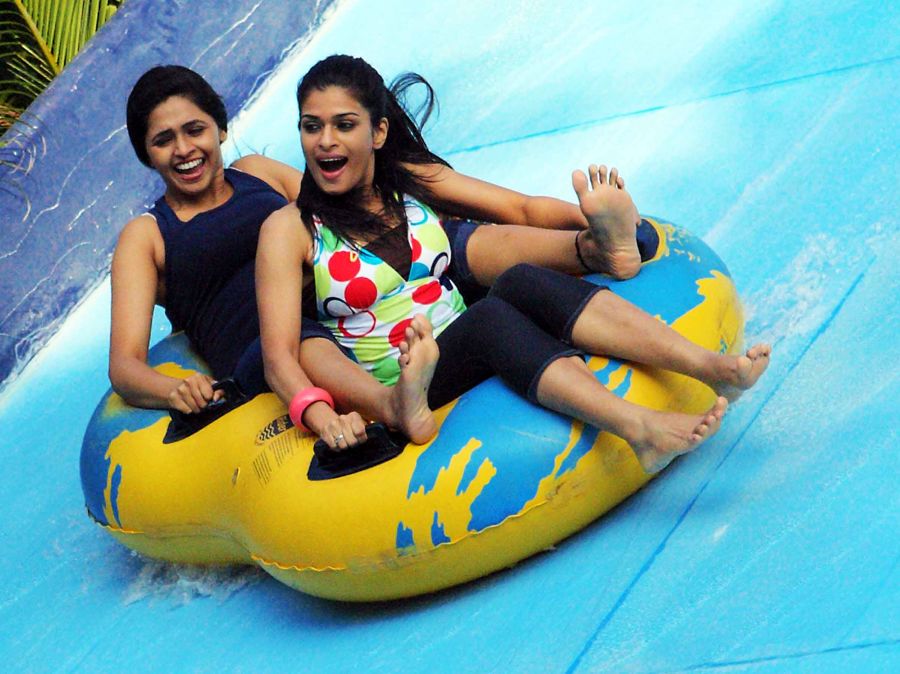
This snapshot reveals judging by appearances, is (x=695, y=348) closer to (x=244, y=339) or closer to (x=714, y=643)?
(x=714, y=643)

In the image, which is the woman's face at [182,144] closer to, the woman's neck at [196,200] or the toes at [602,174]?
the woman's neck at [196,200]

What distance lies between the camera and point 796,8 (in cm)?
509

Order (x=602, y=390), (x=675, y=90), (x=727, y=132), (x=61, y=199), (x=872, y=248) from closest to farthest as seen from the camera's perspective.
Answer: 1. (x=602, y=390)
2. (x=872, y=248)
3. (x=727, y=132)
4. (x=675, y=90)
5. (x=61, y=199)

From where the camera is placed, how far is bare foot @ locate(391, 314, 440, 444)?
8.70 feet

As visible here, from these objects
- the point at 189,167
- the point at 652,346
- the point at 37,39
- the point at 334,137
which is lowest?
the point at 652,346

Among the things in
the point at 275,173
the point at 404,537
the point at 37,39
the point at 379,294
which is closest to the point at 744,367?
the point at 404,537

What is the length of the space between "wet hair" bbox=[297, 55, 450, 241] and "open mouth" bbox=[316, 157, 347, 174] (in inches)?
2.1

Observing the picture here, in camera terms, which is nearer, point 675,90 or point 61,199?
point 675,90

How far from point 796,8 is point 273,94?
2.25m

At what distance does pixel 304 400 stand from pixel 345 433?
0.15 m

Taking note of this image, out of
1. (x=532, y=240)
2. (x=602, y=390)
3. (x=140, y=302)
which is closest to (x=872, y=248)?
(x=532, y=240)

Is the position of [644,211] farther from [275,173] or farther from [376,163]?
[376,163]

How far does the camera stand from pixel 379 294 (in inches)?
121

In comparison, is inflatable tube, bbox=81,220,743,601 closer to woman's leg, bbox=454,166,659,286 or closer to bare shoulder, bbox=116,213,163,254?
woman's leg, bbox=454,166,659,286
